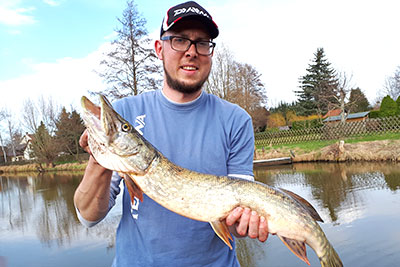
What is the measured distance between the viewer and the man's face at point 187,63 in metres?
2.16

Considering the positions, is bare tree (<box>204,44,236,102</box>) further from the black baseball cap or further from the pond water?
the black baseball cap

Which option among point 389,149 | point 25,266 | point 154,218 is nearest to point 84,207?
point 154,218

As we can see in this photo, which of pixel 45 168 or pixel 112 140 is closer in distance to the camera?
pixel 112 140

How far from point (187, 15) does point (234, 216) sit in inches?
59.0

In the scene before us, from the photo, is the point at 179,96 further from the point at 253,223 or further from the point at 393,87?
the point at 393,87

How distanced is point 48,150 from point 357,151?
1317 inches

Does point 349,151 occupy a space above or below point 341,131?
below

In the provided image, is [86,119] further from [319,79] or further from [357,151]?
[319,79]

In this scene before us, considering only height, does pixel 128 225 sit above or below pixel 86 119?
below

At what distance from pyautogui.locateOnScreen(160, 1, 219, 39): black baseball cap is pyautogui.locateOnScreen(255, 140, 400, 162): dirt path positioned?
561 inches

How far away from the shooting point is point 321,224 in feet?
21.2

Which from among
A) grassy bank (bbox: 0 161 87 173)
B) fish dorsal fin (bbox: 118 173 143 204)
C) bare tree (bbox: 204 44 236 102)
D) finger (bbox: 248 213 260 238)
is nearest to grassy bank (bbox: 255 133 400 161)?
bare tree (bbox: 204 44 236 102)

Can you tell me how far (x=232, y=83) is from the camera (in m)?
24.3

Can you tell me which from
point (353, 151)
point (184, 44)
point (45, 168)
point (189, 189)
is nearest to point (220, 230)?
point (189, 189)
